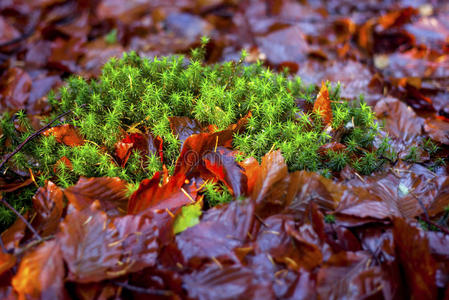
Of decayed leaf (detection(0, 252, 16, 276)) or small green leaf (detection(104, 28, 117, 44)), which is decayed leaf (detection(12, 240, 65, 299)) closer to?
decayed leaf (detection(0, 252, 16, 276))

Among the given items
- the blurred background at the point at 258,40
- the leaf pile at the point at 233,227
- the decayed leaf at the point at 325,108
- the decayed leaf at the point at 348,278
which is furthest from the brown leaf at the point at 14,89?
the decayed leaf at the point at 348,278

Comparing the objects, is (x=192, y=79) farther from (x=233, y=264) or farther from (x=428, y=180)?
(x=428, y=180)

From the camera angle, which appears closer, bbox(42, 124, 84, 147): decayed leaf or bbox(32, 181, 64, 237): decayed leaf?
bbox(32, 181, 64, 237): decayed leaf

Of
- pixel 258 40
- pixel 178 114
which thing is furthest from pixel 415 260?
pixel 258 40

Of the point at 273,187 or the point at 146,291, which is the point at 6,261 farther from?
the point at 273,187

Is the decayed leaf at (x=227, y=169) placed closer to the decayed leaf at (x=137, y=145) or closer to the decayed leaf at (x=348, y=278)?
the decayed leaf at (x=137, y=145)


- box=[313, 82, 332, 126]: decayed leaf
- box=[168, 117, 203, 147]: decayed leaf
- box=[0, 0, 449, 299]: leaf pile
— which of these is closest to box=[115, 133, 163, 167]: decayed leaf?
box=[0, 0, 449, 299]: leaf pile

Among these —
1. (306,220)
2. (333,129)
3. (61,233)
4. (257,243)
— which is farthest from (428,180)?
(61,233)
